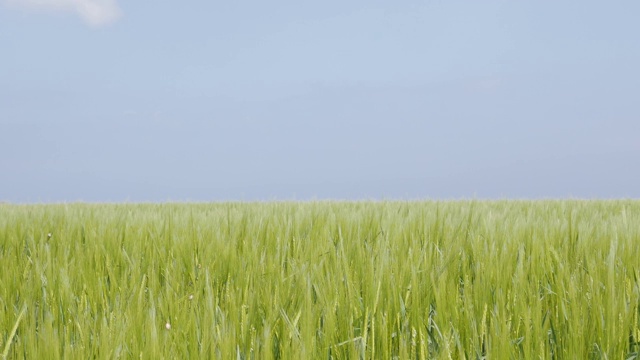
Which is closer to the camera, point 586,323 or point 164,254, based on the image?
point 586,323

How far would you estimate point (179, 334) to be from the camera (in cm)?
117

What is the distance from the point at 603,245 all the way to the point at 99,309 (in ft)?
5.64

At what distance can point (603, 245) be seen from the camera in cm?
205

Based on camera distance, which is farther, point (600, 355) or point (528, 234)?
point (528, 234)

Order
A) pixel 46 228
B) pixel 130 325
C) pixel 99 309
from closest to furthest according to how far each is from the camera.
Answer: pixel 130 325
pixel 99 309
pixel 46 228

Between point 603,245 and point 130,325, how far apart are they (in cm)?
168

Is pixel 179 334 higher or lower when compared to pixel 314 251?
lower

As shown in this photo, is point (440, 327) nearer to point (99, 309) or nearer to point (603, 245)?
point (99, 309)

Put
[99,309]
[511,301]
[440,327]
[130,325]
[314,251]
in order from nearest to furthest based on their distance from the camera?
1. [130,325]
2. [440,327]
3. [511,301]
4. [99,309]
5. [314,251]

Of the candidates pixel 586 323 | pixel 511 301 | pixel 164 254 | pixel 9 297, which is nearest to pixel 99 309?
pixel 9 297

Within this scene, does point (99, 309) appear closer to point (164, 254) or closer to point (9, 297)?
point (9, 297)

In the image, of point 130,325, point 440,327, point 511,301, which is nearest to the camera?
point 130,325

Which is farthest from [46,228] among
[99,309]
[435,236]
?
[435,236]

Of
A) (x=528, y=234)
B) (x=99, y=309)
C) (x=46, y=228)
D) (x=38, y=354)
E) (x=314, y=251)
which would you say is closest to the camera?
(x=38, y=354)
